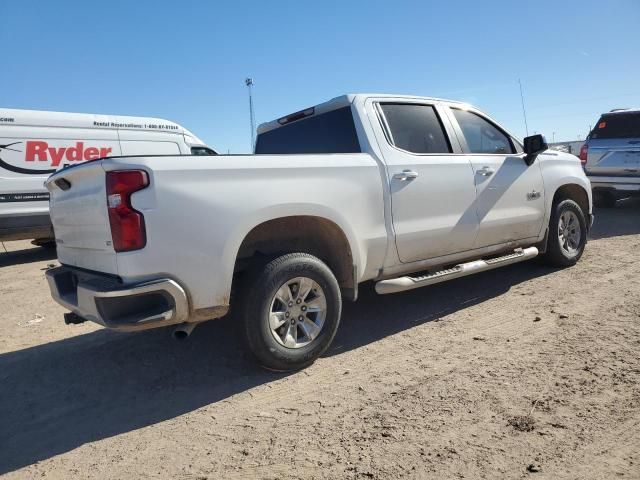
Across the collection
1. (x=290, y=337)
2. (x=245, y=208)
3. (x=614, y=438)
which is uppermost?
(x=245, y=208)

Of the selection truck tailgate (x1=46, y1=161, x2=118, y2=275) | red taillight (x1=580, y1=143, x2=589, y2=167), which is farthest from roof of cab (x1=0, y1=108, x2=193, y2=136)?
red taillight (x1=580, y1=143, x2=589, y2=167)

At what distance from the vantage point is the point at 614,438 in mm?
2334

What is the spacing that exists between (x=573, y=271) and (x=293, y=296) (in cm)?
394

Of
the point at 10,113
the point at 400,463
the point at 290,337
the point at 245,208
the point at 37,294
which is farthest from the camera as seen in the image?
the point at 10,113

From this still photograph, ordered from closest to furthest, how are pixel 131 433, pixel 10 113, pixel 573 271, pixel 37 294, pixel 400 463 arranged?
pixel 400 463 → pixel 131 433 → pixel 573 271 → pixel 37 294 → pixel 10 113

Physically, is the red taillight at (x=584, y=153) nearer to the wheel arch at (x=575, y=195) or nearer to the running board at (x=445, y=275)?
the wheel arch at (x=575, y=195)

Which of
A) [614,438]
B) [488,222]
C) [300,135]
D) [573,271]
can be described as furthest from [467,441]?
[573,271]

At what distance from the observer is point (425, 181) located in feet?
13.3

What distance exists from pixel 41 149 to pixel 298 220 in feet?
25.1

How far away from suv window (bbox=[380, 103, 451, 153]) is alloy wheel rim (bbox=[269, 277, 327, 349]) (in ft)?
5.17

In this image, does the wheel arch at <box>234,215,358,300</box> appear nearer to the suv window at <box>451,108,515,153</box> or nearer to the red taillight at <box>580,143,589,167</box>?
the suv window at <box>451,108,515,153</box>

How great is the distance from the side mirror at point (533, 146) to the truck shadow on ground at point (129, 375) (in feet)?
4.87

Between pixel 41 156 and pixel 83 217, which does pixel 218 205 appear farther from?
pixel 41 156

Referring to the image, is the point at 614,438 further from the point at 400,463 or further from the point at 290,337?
the point at 290,337
